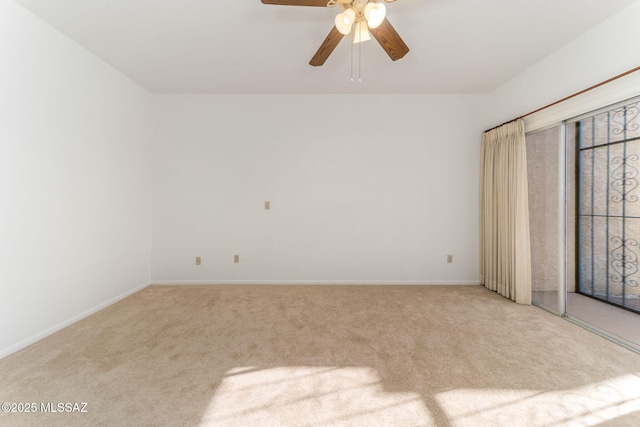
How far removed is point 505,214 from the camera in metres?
3.38

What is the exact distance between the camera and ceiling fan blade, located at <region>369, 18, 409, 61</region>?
72.8 inches

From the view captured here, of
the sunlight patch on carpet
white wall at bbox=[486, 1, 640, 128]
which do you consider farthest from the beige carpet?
white wall at bbox=[486, 1, 640, 128]

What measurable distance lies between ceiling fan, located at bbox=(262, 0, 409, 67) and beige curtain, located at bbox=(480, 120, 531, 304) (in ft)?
6.77

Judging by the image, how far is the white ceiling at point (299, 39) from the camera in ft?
7.09

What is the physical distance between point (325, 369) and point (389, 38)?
2.35m

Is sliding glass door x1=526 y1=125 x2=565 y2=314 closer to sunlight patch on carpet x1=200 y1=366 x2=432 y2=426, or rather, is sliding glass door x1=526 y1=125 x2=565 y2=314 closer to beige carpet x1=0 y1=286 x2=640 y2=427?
beige carpet x1=0 y1=286 x2=640 y2=427

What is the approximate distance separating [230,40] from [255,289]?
9.33 feet

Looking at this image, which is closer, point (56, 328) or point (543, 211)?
point (56, 328)

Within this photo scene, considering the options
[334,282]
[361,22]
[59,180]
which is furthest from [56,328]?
[361,22]

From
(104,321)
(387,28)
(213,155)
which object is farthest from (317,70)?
(104,321)

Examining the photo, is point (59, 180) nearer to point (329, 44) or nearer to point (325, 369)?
point (329, 44)

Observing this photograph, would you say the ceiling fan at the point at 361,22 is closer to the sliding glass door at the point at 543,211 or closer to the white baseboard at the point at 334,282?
the sliding glass door at the point at 543,211

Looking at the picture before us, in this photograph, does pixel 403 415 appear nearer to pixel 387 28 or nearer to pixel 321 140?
pixel 387 28

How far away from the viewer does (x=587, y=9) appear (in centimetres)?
216
